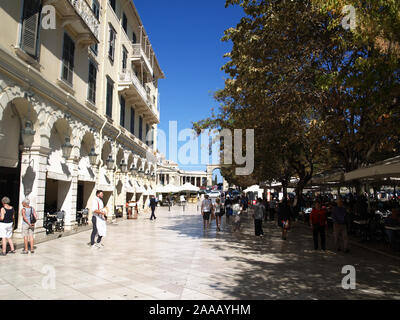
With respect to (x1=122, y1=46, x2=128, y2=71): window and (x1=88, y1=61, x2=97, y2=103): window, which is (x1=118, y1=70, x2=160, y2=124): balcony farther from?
(x1=88, y1=61, x2=97, y2=103): window

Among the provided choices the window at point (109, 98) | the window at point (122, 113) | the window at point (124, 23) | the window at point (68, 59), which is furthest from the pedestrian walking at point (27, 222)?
the window at point (124, 23)

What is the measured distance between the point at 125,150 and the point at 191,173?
10671cm

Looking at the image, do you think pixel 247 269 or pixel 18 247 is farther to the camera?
pixel 18 247

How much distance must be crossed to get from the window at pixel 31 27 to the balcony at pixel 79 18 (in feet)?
2.34

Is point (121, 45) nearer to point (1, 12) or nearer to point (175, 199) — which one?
point (1, 12)

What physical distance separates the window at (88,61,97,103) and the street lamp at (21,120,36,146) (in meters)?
5.77

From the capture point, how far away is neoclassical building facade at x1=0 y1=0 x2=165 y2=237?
32.7 feet

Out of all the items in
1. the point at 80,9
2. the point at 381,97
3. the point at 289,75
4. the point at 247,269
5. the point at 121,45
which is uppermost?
the point at 121,45

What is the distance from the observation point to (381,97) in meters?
7.37

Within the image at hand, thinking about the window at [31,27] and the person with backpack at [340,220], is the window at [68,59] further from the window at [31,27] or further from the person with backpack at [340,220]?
the person with backpack at [340,220]

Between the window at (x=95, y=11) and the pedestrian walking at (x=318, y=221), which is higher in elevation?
the window at (x=95, y=11)

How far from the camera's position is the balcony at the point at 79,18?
1191 cm

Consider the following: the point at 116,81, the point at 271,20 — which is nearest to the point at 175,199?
the point at 116,81

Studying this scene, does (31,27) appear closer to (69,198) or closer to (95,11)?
(95,11)
